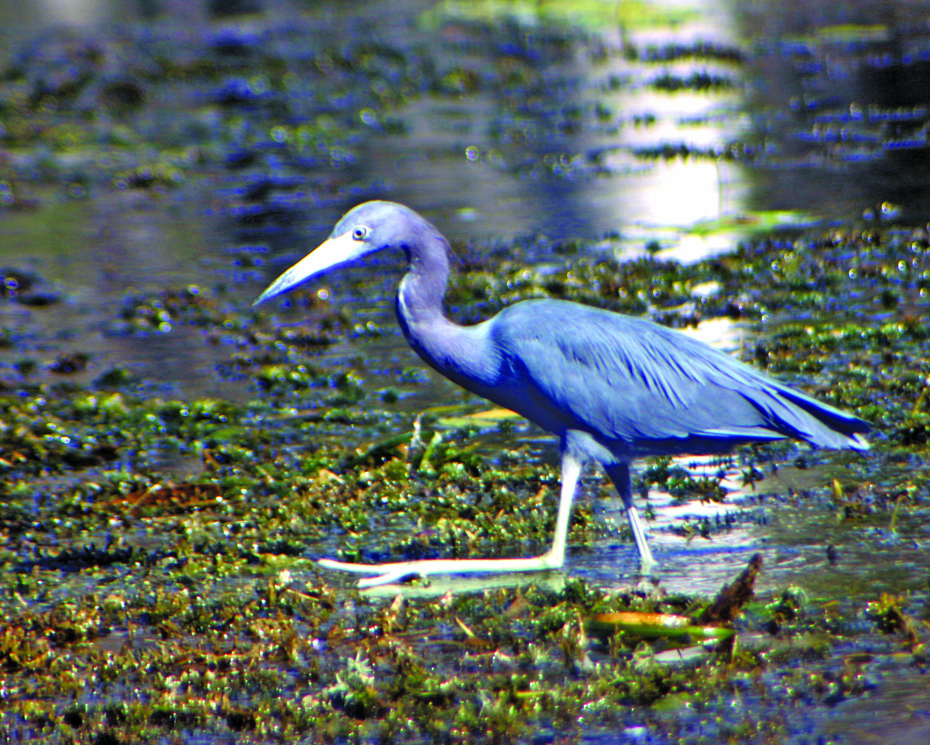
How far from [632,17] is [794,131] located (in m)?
9.29

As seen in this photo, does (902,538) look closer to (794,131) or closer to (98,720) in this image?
(98,720)

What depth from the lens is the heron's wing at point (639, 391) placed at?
Result: 471 cm

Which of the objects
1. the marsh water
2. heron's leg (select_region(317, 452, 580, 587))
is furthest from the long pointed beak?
the marsh water

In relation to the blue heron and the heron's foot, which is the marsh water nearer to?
the heron's foot

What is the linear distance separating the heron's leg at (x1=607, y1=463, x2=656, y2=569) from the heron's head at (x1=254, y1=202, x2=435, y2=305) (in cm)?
112

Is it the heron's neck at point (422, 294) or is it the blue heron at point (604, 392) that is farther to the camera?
the heron's neck at point (422, 294)

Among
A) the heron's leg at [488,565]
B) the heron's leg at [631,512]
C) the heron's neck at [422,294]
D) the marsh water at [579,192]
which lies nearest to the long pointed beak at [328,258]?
the heron's neck at [422,294]

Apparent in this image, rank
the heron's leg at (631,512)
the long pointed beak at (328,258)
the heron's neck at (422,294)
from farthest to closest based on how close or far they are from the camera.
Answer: the long pointed beak at (328,258)
the heron's neck at (422,294)
the heron's leg at (631,512)

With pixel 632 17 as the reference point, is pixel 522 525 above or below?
below

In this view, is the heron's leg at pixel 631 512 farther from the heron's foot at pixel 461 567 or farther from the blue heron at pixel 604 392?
the heron's foot at pixel 461 567

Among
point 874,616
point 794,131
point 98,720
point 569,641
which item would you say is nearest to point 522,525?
point 569,641

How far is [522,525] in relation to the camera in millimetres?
5168

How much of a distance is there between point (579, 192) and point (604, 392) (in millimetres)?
7401

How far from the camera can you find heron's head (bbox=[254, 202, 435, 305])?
5.00 m
